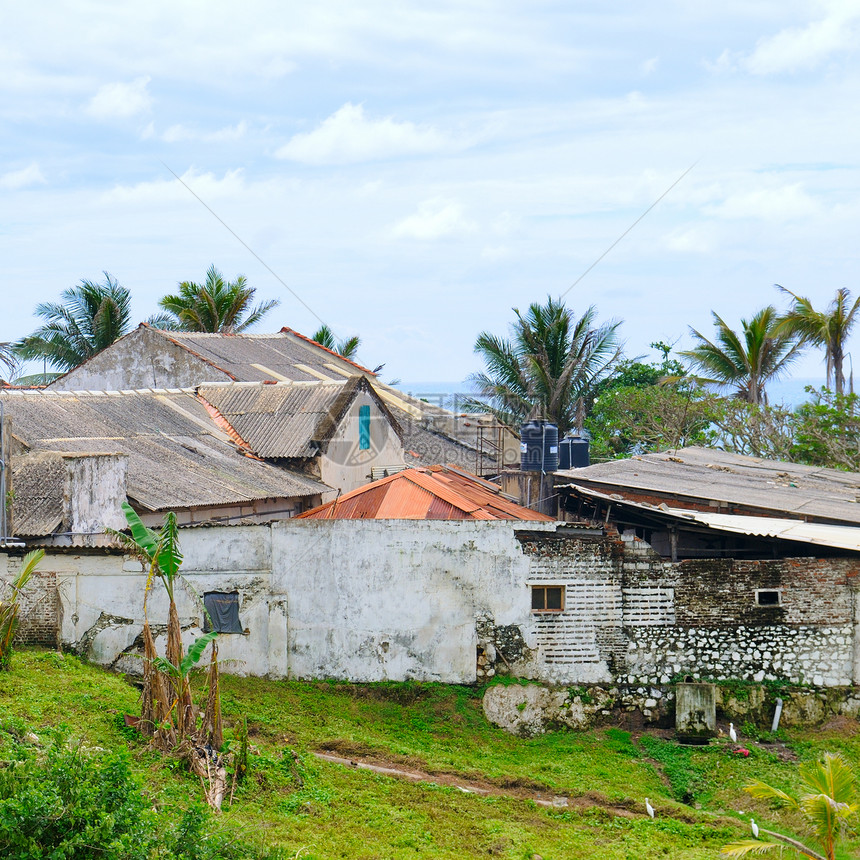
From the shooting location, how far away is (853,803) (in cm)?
911

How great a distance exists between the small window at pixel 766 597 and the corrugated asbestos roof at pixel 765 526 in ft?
2.31

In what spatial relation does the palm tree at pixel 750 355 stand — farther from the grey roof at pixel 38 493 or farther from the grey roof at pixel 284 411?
the grey roof at pixel 38 493

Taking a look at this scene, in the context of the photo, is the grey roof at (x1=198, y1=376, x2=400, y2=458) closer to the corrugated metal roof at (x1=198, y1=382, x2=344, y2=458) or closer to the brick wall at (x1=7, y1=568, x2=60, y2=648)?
the corrugated metal roof at (x1=198, y1=382, x2=344, y2=458)

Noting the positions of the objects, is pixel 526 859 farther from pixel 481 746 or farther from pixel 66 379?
pixel 66 379

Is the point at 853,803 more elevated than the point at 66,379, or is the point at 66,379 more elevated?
the point at 66,379

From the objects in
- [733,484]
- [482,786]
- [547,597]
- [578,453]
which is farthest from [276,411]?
[482,786]

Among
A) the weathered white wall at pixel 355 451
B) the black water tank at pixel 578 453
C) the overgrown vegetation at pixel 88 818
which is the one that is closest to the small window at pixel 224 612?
the overgrown vegetation at pixel 88 818

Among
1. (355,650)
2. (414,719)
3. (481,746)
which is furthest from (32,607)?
(481,746)

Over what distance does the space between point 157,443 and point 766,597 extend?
10.5 m

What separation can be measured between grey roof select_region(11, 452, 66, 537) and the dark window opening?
9076mm

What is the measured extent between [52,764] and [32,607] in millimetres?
5750

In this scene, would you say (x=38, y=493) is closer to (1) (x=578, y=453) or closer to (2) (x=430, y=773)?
(2) (x=430, y=773)

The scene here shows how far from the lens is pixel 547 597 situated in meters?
12.8

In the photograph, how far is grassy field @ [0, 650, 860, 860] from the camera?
8.86 m
